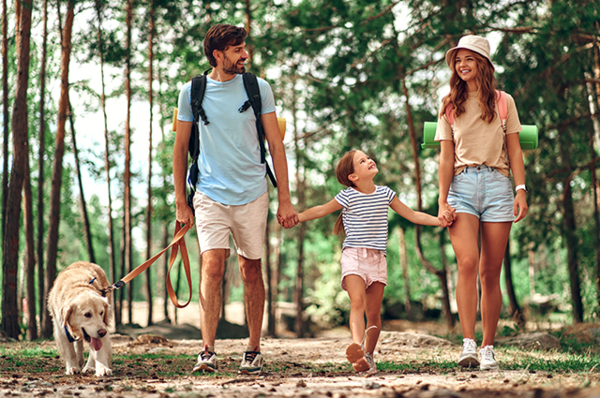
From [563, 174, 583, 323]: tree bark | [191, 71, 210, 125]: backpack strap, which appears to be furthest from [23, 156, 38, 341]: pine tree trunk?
[563, 174, 583, 323]: tree bark

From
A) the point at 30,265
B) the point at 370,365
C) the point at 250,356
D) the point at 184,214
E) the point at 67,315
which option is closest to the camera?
the point at 370,365

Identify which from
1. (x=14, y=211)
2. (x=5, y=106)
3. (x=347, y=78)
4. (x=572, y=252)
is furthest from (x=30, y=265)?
(x=572, y=252)

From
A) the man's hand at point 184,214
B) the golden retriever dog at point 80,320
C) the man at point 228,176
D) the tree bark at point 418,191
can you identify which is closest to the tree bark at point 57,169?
the golden retriever dog at point 80,320

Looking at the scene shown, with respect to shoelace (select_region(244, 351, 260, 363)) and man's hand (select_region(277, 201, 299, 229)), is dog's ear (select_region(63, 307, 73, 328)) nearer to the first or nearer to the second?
shoelace (select_region(244, 351, 260, 363))

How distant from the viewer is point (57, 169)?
43.7 feet

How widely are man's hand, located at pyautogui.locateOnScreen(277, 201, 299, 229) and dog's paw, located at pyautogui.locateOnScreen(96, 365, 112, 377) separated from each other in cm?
196

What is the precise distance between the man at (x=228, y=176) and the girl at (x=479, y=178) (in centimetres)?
153

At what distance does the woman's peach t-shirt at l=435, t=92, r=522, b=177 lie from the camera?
5.03m

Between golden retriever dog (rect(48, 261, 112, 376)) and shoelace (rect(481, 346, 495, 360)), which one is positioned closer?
shoelace (rect(481, 346, 495, 360))

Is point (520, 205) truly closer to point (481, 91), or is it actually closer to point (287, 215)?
point (481, 91)

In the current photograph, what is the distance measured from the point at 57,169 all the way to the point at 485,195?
11.1m

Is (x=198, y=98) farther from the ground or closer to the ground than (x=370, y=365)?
farther from the ground

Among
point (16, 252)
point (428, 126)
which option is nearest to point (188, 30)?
point (16, 252)

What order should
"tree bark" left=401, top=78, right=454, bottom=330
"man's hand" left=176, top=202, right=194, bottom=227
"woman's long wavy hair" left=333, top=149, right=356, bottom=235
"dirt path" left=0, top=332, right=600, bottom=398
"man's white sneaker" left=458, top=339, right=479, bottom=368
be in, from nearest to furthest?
"dirt path" left=0, top=332, right=600, bottom=398 < "man's white sneaker" left=458, top=339, right=479, bottom=368 < "man's hand" left=176, top=202, right=194, bottom=227 < "woman's long wavy hair" left=333, top=149, right=356, bottom=235 < "tree bark" left=401, top=78, right=454, bottom=330
